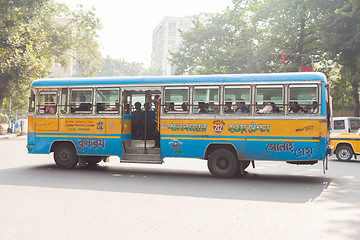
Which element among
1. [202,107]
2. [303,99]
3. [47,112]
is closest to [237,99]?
[202,107]

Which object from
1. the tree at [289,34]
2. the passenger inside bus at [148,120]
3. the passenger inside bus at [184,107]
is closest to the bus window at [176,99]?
the passenger inside bus at [184,107]

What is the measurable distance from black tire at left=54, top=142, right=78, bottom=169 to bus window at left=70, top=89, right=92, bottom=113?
120cm

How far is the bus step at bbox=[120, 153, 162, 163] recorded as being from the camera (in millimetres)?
11555

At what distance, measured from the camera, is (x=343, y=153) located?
16.7 metres

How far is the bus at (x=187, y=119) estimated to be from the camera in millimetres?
10336

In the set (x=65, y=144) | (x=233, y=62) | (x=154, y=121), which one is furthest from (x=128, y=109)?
(x=233, y=62)

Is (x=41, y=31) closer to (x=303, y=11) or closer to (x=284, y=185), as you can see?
(x=303, y=11)

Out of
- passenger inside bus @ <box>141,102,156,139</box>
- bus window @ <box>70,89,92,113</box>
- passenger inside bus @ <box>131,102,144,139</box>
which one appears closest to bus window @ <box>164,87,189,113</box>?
passenger inside bus @ <box>141,102,156,139</box>

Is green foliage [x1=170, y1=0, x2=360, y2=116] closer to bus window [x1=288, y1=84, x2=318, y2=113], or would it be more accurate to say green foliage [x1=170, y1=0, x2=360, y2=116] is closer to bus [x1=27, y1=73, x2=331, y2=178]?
bus window [x1=288, y1=84, x2=318, y2=113]

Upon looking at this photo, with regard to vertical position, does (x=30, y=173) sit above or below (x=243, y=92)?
below

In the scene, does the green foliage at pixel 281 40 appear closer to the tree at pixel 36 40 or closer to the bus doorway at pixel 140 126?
the tree at pixel 36 40

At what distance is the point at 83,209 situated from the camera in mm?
6785

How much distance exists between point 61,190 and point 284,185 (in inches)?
212

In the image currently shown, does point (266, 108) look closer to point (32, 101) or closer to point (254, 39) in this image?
point (32, 101)
